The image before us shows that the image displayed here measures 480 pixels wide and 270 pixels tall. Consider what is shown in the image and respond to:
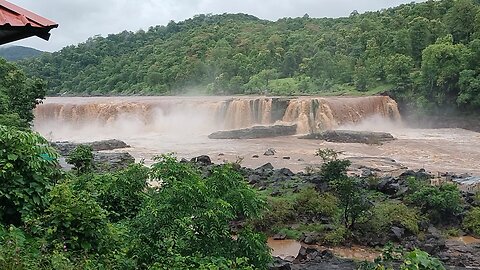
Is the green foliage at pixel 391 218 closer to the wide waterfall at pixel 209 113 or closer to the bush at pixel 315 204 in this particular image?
the bush at pixel 315 204

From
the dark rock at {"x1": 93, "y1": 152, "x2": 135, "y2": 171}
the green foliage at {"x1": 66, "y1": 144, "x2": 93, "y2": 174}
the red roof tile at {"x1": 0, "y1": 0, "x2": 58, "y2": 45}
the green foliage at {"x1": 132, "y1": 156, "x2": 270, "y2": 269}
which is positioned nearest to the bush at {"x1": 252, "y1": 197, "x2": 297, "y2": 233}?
the green foliage at {"x1": 66, "y1": 144, "x2": 93, "y2": 174}

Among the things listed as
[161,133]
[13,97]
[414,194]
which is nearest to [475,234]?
[414,194]

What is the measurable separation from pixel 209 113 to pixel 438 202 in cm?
2421

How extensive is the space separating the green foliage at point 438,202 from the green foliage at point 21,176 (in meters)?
10.5

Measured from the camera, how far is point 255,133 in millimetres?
30969

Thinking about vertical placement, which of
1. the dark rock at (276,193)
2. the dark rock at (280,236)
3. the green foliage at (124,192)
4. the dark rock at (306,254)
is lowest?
the dark rock at (280,236)

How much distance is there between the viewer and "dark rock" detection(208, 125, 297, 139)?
101 ft

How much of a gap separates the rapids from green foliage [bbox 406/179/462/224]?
11.7m

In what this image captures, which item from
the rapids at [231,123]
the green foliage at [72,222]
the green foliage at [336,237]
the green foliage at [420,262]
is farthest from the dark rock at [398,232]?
the rapids at [231,123]

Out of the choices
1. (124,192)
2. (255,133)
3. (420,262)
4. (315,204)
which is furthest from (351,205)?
(255,133)

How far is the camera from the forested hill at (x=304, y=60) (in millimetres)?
36125

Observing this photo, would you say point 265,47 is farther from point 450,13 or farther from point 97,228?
point 97,228

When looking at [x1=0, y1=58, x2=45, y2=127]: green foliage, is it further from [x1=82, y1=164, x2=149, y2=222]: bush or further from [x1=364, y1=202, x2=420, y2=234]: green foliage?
[x1=364, y1=202, x2=420, y2=234]: green foliage

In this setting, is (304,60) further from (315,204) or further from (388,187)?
(315,204)
